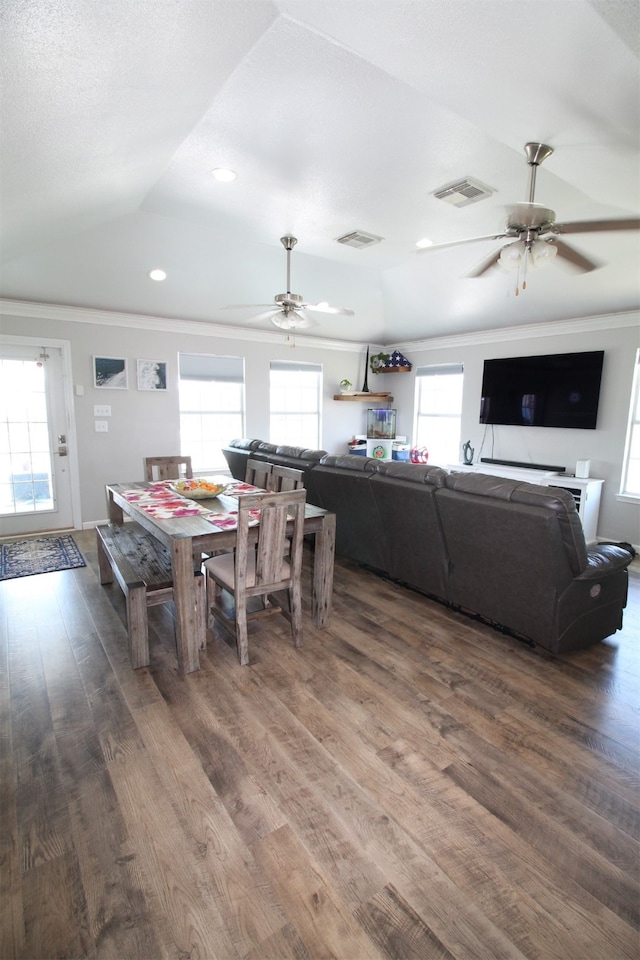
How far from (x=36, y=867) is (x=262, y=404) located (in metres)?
5.66

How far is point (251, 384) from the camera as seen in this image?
6.48 metres

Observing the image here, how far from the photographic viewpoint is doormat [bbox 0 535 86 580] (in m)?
4.03

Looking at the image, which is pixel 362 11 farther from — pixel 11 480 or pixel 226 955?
pixel 11 480

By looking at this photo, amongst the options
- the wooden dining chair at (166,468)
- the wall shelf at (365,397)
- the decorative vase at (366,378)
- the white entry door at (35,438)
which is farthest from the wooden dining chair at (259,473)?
the decorative vase at (366,378)

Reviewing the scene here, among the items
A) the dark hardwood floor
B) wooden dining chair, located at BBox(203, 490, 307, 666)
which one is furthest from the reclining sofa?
wooden dining chair, located at BBox(203, 490, 307, 666)

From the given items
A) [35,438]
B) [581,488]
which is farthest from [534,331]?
[35,438]

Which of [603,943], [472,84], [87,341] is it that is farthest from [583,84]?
[87,341]

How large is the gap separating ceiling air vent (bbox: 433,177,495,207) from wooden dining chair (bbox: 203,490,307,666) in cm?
251

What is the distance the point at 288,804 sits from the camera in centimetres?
174

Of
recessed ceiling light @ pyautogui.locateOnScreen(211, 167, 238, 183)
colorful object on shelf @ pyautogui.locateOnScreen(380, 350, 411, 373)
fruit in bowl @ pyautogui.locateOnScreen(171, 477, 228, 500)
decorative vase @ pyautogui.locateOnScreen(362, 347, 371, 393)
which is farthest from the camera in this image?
decorative vase @ pyautogui.locateOnScreen(362, 347, 371, 393)

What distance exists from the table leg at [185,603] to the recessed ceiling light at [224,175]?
8.59ft

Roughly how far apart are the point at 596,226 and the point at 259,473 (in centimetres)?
279

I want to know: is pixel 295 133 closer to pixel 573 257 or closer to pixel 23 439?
pixel 573 257

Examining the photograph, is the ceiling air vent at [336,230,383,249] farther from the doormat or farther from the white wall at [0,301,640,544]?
the doormat
